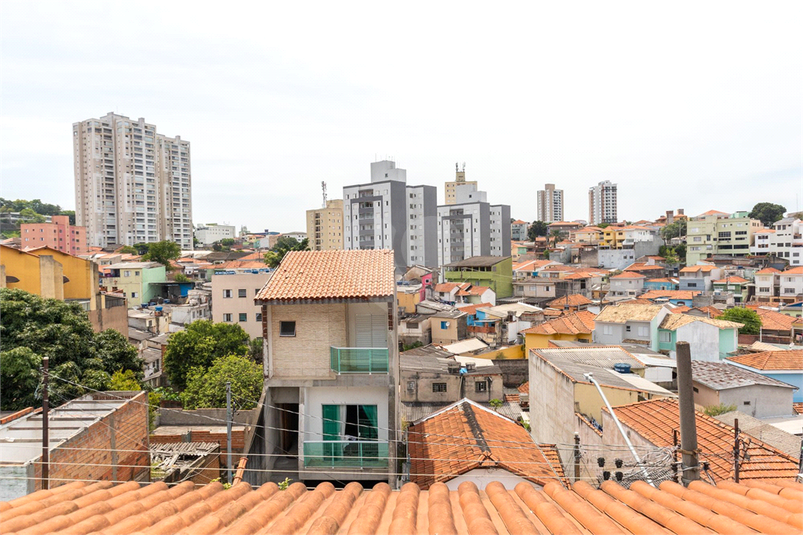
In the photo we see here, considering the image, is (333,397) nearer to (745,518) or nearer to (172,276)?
(745,518)

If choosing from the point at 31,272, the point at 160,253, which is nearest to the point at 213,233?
the point at 160,253

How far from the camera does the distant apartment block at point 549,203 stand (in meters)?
183

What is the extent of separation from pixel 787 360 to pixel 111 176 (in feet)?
373

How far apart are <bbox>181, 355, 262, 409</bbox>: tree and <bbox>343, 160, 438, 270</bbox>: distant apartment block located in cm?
5599

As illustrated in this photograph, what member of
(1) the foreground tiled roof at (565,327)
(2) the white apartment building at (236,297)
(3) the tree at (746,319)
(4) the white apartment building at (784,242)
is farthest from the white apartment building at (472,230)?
(1) the foreground tiled roof at (565,327)

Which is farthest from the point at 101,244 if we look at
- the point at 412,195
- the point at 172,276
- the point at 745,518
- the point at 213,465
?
the point at 745,518

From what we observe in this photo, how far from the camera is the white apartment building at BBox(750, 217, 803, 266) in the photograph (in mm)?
73125

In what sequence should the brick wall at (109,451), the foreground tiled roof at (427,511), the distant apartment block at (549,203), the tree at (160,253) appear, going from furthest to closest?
the distant apartment block at (549,203) < the tree at (160,253) < the brick wall at (109,451) < the foreground tiled roof at (427,511)

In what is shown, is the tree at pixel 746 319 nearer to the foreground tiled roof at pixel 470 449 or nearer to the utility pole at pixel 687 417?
the foreground tiled roof at pixel 470 449

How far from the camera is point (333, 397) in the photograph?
1152 centimetres

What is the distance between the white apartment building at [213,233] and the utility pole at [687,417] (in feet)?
508

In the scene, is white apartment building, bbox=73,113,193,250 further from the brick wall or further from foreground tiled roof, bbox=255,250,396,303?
foreground tiled roof, bbox=255,250,396,303

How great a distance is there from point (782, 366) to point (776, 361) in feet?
1.46

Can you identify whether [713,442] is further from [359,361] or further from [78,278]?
[78,278]
